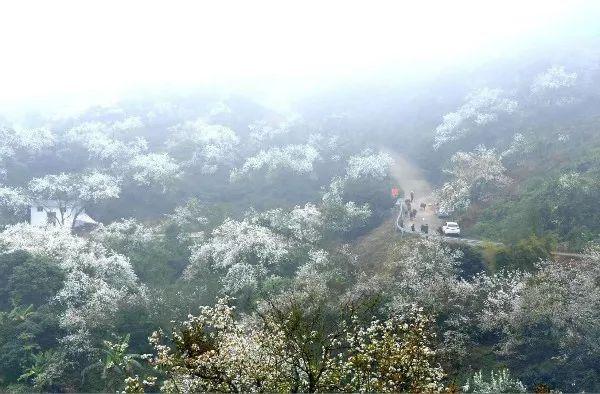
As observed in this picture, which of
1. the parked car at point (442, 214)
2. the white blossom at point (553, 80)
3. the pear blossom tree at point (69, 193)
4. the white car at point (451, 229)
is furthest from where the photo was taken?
the white blossom at point (553, 80)

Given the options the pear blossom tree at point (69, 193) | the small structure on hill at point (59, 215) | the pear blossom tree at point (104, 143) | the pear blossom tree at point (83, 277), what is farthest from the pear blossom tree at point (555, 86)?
the small structure on hill at point (59, 215)

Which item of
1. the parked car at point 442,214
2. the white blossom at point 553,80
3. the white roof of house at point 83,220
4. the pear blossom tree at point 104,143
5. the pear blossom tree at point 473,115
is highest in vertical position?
the white blossom at point 553,80

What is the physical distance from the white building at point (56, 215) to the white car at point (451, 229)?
42.4 metres

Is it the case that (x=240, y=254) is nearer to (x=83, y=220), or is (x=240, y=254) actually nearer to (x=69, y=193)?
(x=83, y=220)

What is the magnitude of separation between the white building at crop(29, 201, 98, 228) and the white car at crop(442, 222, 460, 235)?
42.4m

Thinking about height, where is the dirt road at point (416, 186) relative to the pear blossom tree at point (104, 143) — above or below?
below

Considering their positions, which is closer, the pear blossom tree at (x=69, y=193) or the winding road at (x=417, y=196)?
the winding road at (x=417, y=196)

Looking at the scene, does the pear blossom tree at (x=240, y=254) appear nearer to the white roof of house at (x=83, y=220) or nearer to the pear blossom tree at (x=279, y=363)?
the white roof of house at (x=83, y=220)

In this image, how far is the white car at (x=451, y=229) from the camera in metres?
47.6

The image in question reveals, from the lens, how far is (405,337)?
626 inches

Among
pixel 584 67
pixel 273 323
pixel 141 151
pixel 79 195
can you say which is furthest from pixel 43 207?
pixel 584 67

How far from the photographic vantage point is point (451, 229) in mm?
47781

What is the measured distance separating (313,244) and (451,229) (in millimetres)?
14163

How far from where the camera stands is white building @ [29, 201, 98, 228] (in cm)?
5906
